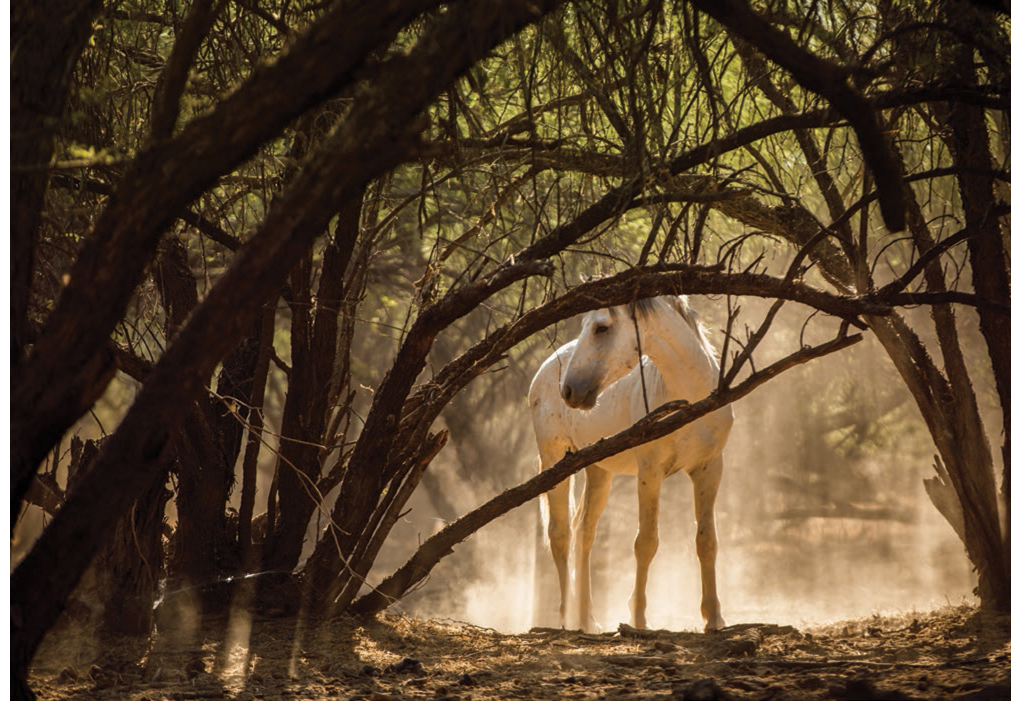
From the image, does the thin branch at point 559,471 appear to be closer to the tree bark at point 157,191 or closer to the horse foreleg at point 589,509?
the tree bark at point 157,191

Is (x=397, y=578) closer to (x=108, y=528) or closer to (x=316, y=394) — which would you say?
(x=316, y=394)

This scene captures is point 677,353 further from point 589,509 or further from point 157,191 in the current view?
point 157,191

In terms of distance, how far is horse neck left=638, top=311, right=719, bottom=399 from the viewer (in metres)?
6.46

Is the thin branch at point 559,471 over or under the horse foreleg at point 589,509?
under

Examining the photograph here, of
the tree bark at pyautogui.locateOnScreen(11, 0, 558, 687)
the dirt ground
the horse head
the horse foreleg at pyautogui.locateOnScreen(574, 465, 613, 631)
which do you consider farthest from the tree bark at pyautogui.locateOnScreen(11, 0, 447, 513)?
the horse foreleg at pyautogui.locateOnScreen(574, 465, 613, 631)

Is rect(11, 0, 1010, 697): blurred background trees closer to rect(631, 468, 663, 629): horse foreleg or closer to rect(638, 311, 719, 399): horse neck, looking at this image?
rect(638, 311, 719, 399): horse neck

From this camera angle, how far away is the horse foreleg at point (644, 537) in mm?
6543

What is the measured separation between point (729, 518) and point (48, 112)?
16341mm

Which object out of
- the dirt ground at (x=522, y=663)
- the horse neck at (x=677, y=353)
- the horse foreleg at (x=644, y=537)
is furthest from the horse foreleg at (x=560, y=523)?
the dirt ground at (x=522, y=663)

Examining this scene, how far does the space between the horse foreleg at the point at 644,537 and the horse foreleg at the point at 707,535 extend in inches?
10.9

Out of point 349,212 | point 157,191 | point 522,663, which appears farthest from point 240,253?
point 349,212

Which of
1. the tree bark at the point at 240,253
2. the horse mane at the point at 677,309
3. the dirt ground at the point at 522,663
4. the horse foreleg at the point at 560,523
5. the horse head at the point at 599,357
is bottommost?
the dirt ground at the point at 522,663

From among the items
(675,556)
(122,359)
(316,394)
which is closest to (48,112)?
(122,359)

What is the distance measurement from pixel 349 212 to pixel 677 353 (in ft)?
8.38
